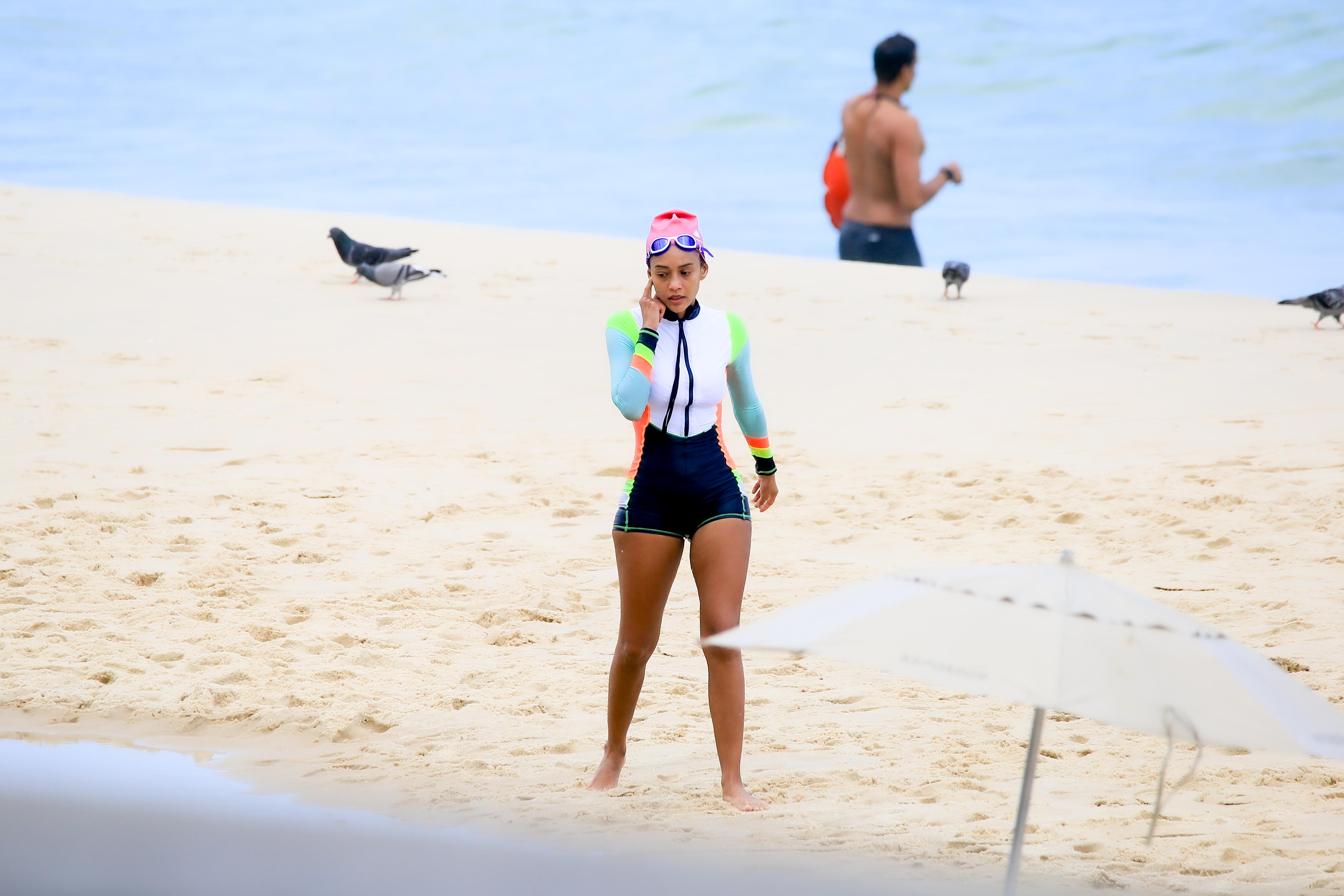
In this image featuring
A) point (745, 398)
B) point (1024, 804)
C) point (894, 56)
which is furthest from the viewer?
point (894, 56)

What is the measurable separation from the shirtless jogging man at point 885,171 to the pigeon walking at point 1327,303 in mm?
3686

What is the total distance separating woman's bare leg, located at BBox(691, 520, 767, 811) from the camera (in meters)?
4.14

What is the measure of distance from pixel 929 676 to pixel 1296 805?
247 cm

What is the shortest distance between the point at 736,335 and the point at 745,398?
0.74 ft

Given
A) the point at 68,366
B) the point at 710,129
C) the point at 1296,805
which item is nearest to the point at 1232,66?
the point at 710,129

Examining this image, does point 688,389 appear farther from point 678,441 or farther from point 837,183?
point 837,183

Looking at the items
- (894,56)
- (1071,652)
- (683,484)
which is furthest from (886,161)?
(1071,652)

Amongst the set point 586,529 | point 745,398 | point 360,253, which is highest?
point 360,253

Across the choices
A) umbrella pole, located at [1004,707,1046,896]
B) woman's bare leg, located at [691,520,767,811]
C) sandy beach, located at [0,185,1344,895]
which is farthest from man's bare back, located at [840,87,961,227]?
umbrella pole, located at [1004,707,1046,896]

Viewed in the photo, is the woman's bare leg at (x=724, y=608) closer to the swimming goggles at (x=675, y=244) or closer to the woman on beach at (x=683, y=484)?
the woman on beach at (x=683, y=484)

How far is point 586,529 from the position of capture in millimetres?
7820

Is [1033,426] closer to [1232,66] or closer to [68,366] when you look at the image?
[68,366]

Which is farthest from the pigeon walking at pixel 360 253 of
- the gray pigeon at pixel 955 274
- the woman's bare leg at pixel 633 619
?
the woman's bare leg at pixel 633 619

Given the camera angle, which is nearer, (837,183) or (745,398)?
(745,398)
